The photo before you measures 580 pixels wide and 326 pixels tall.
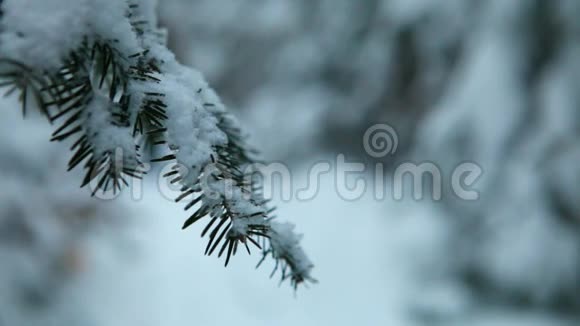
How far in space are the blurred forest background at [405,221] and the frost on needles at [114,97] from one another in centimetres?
194

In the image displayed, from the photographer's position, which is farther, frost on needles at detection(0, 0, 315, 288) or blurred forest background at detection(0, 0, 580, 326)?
blurred forest background at detection(0, 0, 580, 326)

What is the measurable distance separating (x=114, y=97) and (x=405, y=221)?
3494 millimetres

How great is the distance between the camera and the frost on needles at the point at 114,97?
1.18ft

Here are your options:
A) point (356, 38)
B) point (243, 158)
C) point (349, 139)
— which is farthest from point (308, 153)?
point (243, 158)

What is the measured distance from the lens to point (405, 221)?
3.78 meters

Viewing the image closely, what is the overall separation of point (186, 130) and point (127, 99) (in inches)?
2.2

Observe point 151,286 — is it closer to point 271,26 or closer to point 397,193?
point 397,193

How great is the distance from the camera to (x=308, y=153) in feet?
16.0

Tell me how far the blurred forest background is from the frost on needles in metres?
1.94

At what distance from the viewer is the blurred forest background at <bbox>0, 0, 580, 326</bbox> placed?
8.13ft

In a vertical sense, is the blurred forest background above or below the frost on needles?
above

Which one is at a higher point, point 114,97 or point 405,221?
point 405,221

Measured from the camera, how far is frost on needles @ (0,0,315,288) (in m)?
0.36

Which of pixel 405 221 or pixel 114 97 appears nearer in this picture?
pixel 114 97
